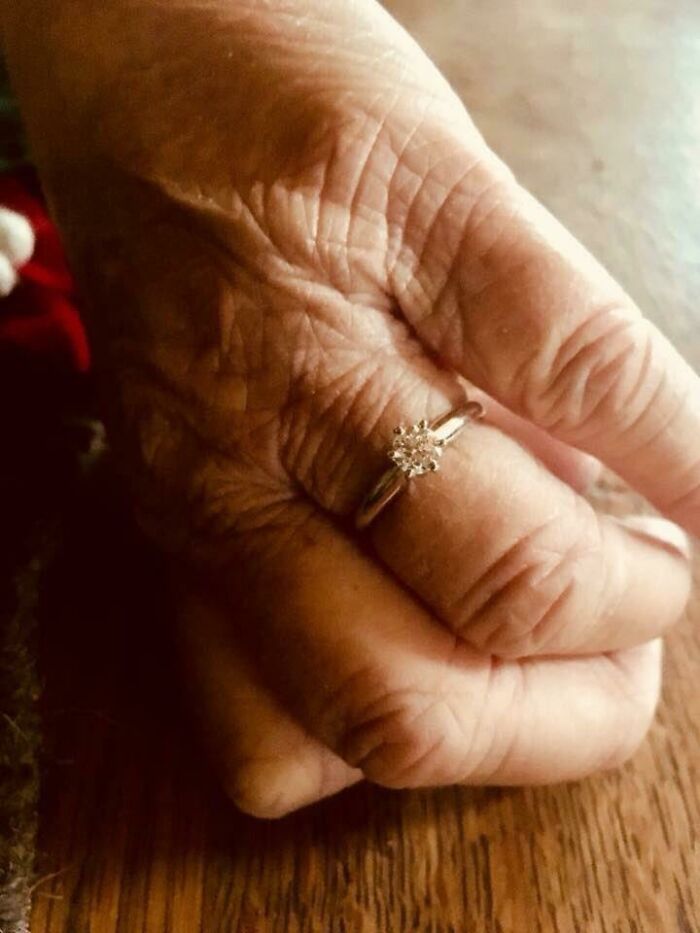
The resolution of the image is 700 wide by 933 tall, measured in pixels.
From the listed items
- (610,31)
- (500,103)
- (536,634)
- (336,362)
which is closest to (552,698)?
(536,634)

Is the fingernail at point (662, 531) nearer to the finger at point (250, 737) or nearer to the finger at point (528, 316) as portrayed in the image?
the finger at point (528, 316)

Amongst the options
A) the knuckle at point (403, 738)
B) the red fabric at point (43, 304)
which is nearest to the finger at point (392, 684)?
the knuckle at point (403, 738)

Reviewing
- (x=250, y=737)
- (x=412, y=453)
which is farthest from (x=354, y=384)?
(x=250, y=737)

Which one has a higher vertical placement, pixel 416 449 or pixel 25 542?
pixel 416 449

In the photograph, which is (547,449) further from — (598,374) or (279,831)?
(279,831)

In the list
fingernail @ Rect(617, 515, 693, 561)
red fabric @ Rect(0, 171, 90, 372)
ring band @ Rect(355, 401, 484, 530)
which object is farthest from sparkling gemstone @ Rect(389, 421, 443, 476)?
red fabric @ Rect(0, 171, 90, 372)

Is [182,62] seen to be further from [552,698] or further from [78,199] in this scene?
[552,698]
